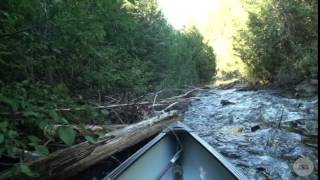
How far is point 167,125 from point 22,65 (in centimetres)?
255

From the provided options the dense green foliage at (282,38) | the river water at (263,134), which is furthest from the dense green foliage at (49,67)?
the dense green foliage at (282,38)

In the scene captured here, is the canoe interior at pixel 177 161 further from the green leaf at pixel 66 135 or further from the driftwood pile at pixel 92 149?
the green leaf at pixel 66 135

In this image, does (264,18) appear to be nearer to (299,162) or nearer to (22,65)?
(299,162)

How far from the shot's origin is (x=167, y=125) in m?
6.23

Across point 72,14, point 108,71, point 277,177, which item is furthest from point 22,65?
point 277,177

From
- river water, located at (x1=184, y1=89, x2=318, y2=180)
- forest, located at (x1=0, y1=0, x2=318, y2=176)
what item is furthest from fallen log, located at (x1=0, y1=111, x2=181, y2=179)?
river water, located at (x1=184, y1=89, x2=318, y2=180)

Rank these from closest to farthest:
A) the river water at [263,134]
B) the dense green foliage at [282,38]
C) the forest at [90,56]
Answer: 1. the forest at [90,56]
2. the river water at [263,134]
3. the dense green foliage at [282,38]

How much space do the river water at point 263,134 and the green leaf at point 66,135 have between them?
4401 millimetres

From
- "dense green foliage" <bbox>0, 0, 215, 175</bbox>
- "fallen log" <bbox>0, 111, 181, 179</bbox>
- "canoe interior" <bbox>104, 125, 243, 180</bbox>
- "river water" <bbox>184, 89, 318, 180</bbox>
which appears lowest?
"river water" <bbox>184, 89, 318, 180</bbox>

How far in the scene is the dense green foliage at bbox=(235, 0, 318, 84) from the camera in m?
17.8

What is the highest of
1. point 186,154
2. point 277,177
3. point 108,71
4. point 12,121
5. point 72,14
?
point 72,14

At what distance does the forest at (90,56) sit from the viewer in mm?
2963

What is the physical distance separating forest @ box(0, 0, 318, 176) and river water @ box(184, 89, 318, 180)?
2.02 metres

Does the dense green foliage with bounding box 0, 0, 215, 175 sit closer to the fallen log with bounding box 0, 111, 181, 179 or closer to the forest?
the forest
